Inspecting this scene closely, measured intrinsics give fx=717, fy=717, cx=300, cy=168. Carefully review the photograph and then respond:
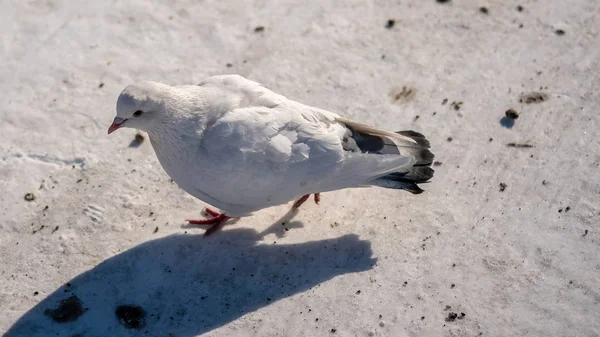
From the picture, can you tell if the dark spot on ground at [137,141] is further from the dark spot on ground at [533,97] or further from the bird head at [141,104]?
the dark spot on ground at [533,97]

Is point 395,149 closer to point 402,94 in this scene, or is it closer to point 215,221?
point 402,94

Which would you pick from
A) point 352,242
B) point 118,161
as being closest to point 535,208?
point 352,242

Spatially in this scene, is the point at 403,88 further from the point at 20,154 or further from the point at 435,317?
the point at 20,154

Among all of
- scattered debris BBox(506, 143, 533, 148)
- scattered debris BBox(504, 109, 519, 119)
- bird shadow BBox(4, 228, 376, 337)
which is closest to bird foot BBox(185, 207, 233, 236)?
bird shadow BBox(4, 228, 376, 337)

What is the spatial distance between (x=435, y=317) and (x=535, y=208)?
1208mm

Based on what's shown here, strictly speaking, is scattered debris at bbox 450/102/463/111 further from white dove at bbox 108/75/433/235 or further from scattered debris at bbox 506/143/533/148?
white dove at bbox 108/75/433/235

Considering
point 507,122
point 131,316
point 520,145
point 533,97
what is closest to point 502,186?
point 520,145

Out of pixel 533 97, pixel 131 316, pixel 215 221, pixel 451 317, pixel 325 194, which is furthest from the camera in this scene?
pixel 533 97

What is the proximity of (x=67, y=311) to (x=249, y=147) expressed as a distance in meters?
1.60

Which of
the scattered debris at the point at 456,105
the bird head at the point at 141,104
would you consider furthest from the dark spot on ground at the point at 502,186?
the bird head at the point at 141,104

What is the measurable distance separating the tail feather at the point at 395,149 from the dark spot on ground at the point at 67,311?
2.05 meters

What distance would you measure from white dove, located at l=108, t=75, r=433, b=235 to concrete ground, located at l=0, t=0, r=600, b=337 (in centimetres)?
49

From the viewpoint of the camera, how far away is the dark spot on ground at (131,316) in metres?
4.59

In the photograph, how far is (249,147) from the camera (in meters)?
4.55
